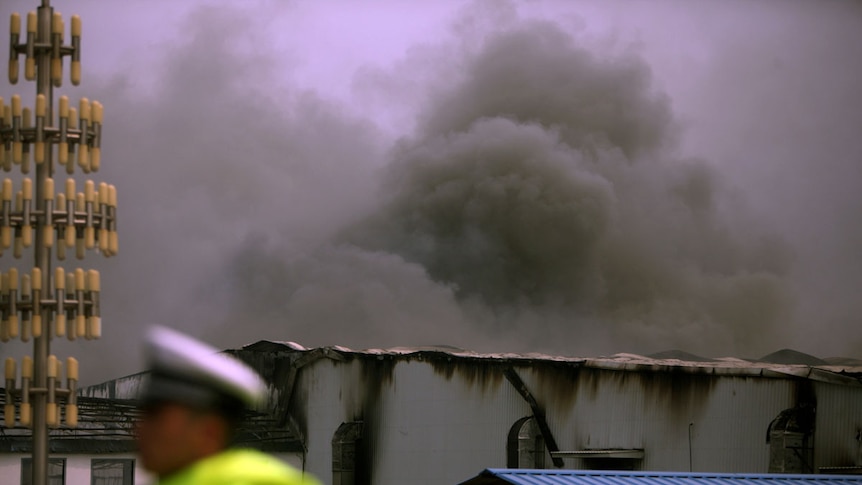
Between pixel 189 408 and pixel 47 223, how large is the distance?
50.8 ft

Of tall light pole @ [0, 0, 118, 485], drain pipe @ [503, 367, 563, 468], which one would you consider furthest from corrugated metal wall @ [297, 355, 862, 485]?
tall light pole @ [0, 0, 118, 485]

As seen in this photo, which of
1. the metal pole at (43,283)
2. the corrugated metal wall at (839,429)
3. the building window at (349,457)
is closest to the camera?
the metal pole at (43,283)

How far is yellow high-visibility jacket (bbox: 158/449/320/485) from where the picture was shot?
10.5ft

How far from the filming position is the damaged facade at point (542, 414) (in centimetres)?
2570

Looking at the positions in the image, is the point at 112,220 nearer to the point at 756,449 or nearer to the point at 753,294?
the point at 756,449

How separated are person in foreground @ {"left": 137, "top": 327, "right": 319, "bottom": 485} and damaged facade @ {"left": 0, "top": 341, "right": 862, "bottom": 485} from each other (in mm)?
22743

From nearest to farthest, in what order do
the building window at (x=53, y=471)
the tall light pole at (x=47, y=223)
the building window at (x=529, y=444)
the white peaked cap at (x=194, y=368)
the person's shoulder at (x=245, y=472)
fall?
the person's shoulder at (x=245, y=472) → the white peaked cap at (x=194, y=368) → the tall light pole at (x=47, y=223) → the building window at (x=529, y=444) → the building window at (x=53, y=471)

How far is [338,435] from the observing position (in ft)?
111

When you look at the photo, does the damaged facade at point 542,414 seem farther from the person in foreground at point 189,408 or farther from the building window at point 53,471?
the person in foreground at point 189,408

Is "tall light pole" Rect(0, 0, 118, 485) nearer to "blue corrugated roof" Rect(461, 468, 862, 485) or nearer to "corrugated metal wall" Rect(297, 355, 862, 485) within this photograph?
"blue corrugated roof" Rect(461, 468, 862, 485)

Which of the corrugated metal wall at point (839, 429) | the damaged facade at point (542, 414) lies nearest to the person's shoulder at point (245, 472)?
the damaged facade at point (542, 414)

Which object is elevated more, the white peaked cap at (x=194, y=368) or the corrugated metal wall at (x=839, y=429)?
the white peaked cap at (x=194, y=368)

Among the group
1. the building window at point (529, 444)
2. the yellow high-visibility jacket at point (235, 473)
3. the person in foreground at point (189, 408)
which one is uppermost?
the person in foreground at point (189, 408)

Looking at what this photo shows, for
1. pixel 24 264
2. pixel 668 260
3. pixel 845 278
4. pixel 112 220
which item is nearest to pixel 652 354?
pixel 668 260
